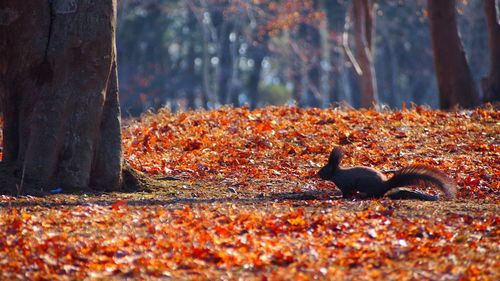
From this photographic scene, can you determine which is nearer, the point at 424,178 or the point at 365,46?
the point at 424,178

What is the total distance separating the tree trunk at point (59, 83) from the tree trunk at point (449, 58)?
11302mm

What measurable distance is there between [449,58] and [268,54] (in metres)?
40.3

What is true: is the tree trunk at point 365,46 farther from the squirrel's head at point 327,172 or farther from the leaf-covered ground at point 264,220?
the squirrel's head at point 327,172

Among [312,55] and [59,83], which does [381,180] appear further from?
[312,55]

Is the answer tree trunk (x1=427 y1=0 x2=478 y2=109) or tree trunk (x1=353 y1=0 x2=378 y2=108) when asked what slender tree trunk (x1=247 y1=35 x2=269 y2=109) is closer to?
tree trunk (x1=353 y1=0 x2=378 y2=108)

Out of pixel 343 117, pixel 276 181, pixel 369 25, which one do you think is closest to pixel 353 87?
pixel 369 25

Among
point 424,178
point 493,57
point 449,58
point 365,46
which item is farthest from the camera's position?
point 365,46

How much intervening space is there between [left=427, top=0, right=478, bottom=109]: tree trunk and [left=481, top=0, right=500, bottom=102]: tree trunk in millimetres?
324

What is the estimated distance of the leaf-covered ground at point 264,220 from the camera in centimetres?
720

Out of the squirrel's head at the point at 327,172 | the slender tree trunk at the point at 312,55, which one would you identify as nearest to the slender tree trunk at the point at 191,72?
the slender tree trunk at the point at 312,55

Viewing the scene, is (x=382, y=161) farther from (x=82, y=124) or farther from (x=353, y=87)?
(x=353, y=87)

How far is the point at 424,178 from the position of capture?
10.1 metres

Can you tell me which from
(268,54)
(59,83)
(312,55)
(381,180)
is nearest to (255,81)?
(268,54)

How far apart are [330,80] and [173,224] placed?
50663mm
